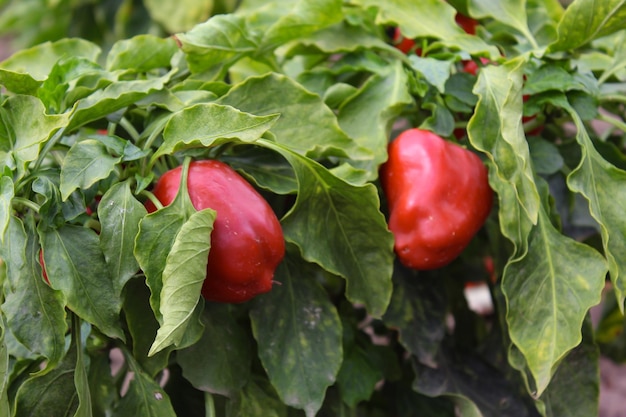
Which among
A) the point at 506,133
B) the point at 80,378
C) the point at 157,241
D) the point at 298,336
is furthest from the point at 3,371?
the point at 506,133

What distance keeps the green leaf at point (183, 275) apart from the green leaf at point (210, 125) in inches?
2.9

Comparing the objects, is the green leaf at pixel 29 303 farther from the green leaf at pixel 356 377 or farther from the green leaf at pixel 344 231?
the green leaf at pixel 356 377

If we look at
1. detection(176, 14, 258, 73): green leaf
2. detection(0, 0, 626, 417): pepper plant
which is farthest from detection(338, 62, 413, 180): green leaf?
detection(176, 14, 258, 73): green leaf

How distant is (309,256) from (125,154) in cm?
21

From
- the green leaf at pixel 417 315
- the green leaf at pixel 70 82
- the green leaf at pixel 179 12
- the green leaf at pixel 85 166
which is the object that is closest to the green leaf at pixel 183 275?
the green leaf at pixel 85 166

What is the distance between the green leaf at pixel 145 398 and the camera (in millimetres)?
833

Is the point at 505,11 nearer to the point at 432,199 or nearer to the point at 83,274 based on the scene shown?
the point at 432,199

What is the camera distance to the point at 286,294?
91 centimetres

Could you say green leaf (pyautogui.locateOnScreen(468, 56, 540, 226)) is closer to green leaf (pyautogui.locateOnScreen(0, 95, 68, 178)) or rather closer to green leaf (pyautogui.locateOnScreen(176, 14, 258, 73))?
green leaf (pyautogui.locateOnScreen(176, 14, 258, 73))

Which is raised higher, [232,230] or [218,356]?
[232,230]

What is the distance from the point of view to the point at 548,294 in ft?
2.84

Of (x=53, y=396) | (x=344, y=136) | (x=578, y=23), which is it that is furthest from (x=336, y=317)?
(x=578, y=23)

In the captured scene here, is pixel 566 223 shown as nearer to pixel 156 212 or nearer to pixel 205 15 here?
pixel 156 212

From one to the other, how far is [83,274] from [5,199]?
0.10 meters
